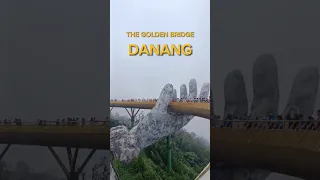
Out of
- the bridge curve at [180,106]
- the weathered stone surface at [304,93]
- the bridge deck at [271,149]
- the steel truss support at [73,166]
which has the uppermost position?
the weathered stone surface at [304,93]

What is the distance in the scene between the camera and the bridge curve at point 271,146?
310 cm

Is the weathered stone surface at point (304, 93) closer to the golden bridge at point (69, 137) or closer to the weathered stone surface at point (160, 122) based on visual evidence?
the weathered stone surface at point (160, 122)

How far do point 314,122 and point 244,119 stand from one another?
611 millimetres

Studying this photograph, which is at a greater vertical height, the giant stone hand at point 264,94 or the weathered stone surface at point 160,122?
the giant stone hand at point 264,94

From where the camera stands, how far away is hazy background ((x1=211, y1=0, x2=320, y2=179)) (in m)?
3.18

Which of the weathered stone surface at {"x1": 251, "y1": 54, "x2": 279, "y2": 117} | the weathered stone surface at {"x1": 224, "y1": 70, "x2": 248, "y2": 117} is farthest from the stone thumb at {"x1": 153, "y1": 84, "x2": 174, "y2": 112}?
the weathered stone surface at {"x1": 251, "y1": 54, "x2": 279, "y2": 117}

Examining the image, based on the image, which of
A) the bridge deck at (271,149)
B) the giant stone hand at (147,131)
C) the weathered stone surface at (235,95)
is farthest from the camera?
the giant stone hand at (147,131)

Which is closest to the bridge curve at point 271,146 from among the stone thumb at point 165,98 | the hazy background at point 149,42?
the hazy background at point 149,42

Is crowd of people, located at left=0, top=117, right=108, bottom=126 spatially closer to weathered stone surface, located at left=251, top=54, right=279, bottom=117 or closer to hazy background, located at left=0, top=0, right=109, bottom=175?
hazy background, located at left=0, top=0, right=109, bottom=175

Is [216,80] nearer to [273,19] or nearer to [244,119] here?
[244,119]

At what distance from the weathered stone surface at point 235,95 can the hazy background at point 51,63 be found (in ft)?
3.74

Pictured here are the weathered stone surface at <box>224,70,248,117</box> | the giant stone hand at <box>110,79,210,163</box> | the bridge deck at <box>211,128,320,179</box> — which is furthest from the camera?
the giant stone hand at <box>110,79,210,163</box>

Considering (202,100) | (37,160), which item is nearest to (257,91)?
Answer: (202,100)

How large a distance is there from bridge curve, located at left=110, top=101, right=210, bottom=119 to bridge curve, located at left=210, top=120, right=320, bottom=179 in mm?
205
